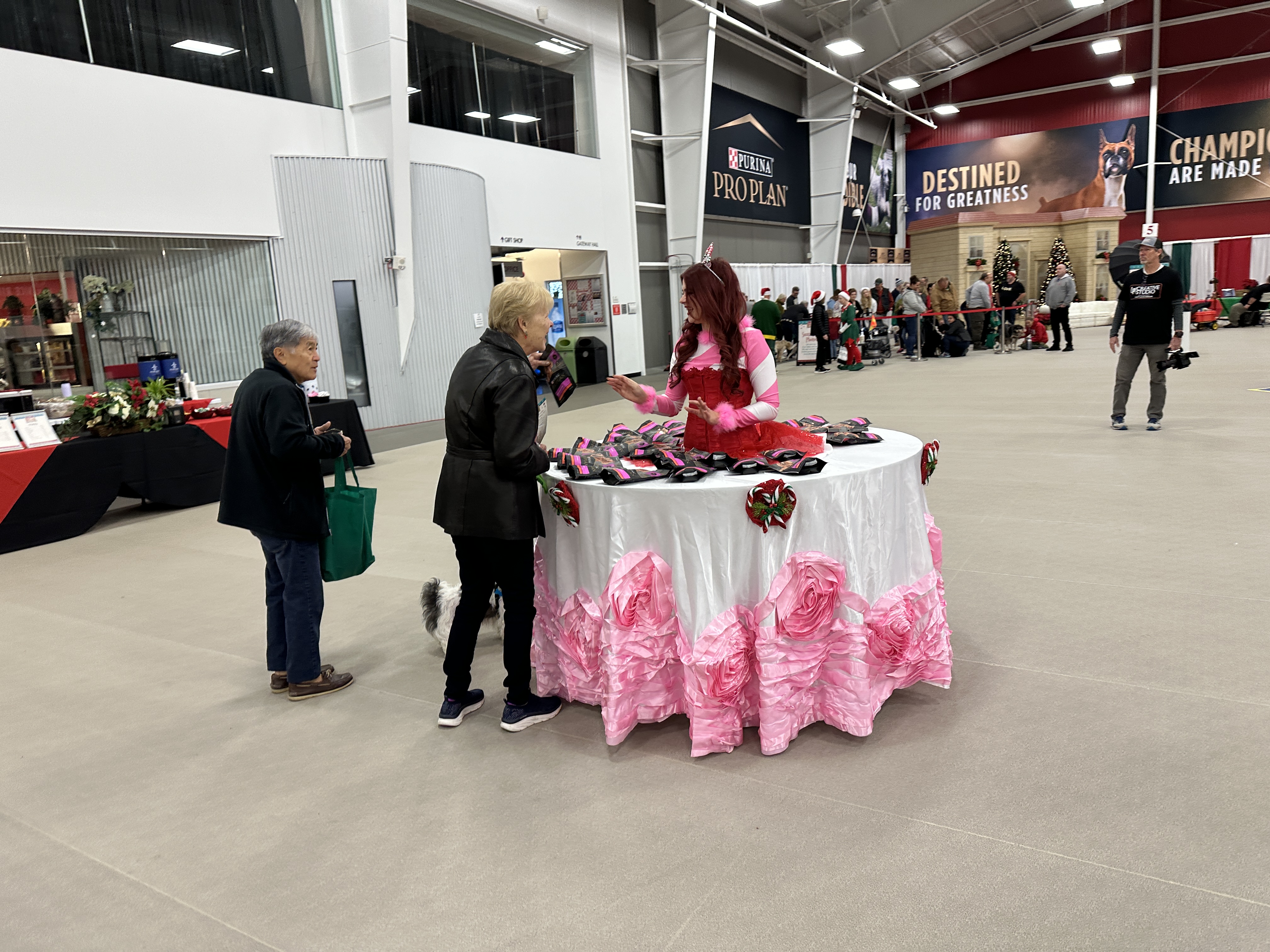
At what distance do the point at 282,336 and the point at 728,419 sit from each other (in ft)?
5.29

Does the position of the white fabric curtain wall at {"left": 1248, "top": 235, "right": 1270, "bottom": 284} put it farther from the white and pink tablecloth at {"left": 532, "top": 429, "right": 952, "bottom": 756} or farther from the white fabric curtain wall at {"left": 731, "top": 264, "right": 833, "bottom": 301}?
the white and pink tablecloth at {"left": 532, "top": 429, "right": 952, "bottom": 756}

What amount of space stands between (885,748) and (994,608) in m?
1.38

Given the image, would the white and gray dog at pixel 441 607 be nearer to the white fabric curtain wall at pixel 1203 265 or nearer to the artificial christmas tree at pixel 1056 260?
the artificial christmas tree at pixel 1056 260

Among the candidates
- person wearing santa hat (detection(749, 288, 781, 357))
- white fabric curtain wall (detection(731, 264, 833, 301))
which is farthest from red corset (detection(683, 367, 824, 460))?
white fabric curtain wall (detection(731, 264, 833, 301))

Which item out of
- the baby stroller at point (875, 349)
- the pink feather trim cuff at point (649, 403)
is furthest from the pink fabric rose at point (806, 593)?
the baby stroller at point (875, 349)

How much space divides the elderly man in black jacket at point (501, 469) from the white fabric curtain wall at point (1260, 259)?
25190mm

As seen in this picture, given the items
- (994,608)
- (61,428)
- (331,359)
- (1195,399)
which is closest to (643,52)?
(331,359)

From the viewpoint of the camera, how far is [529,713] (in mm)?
2955

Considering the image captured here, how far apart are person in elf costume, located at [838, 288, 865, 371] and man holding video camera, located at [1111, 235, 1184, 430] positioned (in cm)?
819

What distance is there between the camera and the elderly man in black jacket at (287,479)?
296cm

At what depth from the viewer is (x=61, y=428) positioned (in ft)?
21.5

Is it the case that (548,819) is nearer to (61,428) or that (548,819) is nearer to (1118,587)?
(1118,587)

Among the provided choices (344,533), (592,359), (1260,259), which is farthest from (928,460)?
(1260,259)

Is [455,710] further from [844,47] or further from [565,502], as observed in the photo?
[844,47]
